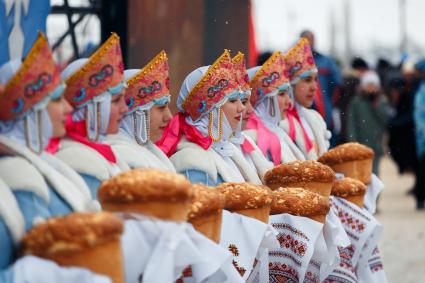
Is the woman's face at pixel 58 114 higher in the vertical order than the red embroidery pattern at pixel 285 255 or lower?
higher

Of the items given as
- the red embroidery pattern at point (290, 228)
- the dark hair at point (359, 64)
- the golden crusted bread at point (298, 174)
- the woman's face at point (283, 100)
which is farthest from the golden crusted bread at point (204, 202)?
the dark hair at point (359, 64)

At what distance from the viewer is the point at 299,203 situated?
5781 millimetres

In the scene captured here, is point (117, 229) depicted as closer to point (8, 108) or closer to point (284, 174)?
point (8, 108)

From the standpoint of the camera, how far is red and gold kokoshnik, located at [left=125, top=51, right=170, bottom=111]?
5418 millimetres

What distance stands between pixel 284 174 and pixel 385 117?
8.70 meters

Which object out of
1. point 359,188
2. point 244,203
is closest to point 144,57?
point 359,188

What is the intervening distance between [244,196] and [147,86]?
69 cm

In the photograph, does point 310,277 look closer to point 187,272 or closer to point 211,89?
point 211,89

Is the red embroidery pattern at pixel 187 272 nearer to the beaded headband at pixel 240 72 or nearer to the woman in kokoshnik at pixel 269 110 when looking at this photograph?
the beaded headband at pixel 240 72

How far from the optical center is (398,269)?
1043 cm

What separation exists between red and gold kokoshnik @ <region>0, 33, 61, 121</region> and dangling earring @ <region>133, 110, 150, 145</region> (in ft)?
3.81

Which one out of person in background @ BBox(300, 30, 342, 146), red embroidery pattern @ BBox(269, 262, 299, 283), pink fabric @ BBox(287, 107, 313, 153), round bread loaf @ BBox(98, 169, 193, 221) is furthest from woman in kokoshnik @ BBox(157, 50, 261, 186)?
person in background @ BBox(300, 30, 342, 146)

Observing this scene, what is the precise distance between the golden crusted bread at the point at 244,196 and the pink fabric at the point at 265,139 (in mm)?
1473

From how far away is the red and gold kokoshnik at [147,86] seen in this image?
5418 mm
